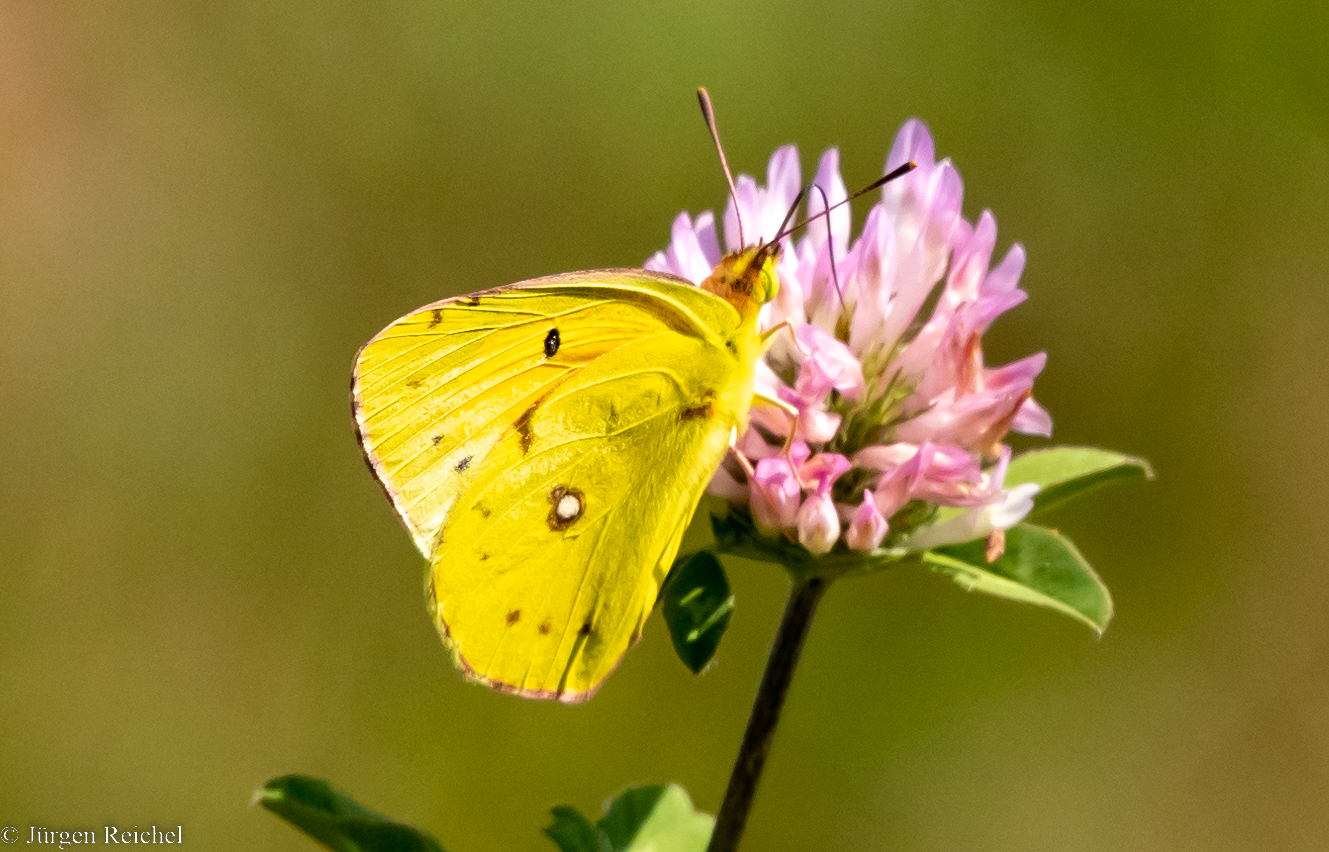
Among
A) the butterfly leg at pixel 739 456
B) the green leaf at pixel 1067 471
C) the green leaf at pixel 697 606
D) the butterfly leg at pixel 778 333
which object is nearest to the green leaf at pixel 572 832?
the green leaf at pixel 697 606

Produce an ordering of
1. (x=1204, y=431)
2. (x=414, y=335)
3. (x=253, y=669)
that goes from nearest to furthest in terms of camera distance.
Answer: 1. (x=414, y=335)
2. (x=253, y=669)
3. (x=1204, y=431)

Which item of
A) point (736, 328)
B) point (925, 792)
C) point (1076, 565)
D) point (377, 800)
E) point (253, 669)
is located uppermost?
point (736, 328)

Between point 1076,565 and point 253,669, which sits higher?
point 1076,565

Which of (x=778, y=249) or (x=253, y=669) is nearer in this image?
(x=778, y=249)

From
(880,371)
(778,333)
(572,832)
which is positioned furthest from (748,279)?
Answer: (572,832)

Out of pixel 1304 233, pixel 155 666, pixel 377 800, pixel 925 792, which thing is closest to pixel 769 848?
pixel 925 792

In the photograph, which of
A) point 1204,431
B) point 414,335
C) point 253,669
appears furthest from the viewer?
point 1204,431

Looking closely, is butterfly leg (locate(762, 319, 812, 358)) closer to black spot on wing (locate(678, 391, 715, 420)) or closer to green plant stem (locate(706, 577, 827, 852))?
black spot on wing (locate(678, 391, 715, 420))

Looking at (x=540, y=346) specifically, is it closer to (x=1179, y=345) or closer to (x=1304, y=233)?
(x=1179, y=345)
